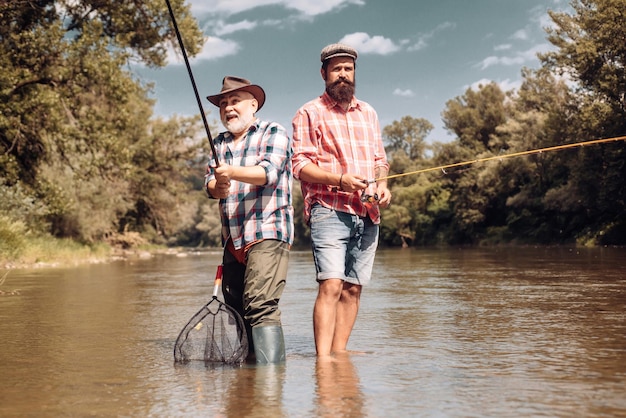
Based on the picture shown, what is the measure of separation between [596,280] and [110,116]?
53.6ft

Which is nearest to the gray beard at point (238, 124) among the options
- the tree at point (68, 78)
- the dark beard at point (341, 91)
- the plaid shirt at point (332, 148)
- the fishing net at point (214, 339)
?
the plaid shirt at point (332, 148)

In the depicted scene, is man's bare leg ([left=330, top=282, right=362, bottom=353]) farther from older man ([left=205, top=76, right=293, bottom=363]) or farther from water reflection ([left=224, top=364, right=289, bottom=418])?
water reflection ([left=224, top=364, right=289, bottom=418])

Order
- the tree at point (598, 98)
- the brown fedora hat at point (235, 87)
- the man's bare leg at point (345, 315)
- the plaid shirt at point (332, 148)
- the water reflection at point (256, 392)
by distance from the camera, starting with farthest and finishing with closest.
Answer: the tree at point (598, 98) < the man's bare leg at point (345, 315) < the plaid shirt at point (332, 148) < the brown fedora hat at point (235, 87) < the water reflection at point (256, 392)

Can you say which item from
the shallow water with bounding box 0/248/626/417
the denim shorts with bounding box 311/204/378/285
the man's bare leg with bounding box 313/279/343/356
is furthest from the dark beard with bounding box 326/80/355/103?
the shallow water with bounding box 0/248/626/417

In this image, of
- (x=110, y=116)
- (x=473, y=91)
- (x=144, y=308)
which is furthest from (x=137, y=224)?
(x=144, y=308)

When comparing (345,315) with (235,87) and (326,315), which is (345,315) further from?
(235,87)

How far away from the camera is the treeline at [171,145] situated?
64.2ft

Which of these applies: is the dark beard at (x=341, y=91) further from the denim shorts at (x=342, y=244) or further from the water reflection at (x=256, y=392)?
the water reflection at (x=256, y=392)

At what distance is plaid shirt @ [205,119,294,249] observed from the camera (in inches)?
175

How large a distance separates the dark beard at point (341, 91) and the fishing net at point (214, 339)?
1442mm

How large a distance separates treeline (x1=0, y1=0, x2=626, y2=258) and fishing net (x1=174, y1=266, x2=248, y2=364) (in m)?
2.26

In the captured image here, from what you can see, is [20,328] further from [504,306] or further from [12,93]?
[12,93]

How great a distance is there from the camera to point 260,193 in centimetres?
452

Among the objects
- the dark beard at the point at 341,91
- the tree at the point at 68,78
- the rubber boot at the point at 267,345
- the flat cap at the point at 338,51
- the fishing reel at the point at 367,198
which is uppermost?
the tree at the point at 68,78
